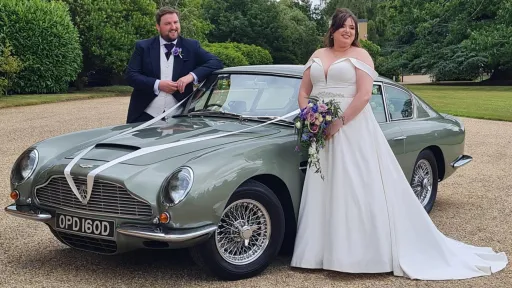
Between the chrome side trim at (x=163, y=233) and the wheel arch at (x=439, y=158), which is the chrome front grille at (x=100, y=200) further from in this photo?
the wheel arch at (x=439, y=158)

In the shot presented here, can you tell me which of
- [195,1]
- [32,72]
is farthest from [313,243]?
[195,1]

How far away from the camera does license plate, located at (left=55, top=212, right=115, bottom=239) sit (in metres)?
4.25

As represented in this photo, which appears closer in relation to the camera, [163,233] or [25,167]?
[163,233]

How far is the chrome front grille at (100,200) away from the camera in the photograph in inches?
165

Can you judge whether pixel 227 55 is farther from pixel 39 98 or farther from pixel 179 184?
pixel 179 184

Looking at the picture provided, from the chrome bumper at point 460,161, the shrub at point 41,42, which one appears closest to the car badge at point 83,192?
the chrome bumper at point 460,161

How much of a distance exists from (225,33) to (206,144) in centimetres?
4528

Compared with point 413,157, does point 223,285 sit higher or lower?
lower

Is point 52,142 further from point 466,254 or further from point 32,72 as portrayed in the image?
point 32,72

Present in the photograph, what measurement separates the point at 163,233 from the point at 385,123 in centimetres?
280

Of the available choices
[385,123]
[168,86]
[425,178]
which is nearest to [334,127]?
[385,123]

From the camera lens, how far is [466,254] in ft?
16.9

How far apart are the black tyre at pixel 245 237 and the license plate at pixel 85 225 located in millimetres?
580

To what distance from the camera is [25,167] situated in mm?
4898
